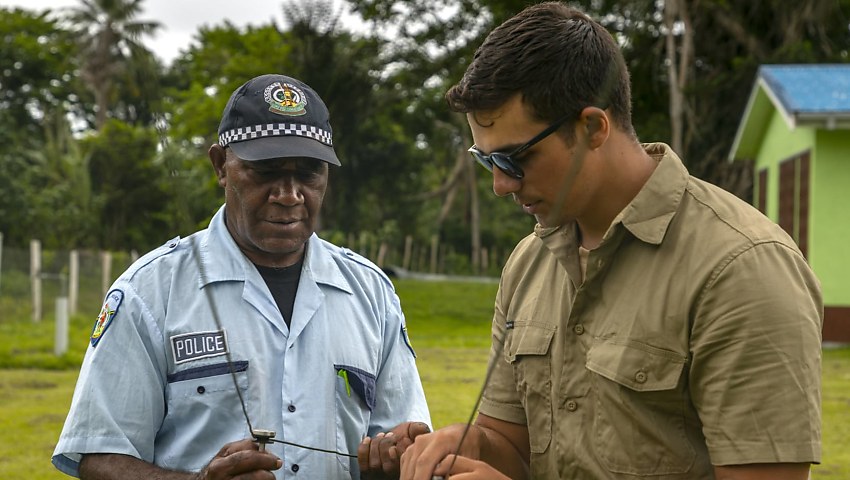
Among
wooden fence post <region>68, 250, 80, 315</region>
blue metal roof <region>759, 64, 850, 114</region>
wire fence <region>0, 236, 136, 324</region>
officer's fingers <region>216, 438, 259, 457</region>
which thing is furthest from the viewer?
wooden fence post <region>68, 250, 80, 315</region>

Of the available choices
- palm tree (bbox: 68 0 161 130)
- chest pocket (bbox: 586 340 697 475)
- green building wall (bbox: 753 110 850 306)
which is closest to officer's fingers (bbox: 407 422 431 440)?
chest pocket (bbox: 586 340 697 475)

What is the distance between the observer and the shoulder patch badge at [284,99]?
2.91 meters

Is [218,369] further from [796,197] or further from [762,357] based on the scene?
[796,197]

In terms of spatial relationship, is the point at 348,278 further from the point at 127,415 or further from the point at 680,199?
the point at 680,199

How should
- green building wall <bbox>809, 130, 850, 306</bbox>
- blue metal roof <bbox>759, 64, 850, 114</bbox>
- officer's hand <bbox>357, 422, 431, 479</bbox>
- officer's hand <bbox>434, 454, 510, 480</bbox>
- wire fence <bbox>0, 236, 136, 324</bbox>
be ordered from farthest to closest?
wire fence <bbox>0, 236, 136, 324</bbox> → green building wall <bbox>809, 130, 850, 306</bbox> → blue metal roof <bbox>759, 64, 850, 114</bbox> → officer's hand <bbox>357, 422, 431, 479</bbox> → officer's hand <bbox>434, 454, 510, 480</bbox>

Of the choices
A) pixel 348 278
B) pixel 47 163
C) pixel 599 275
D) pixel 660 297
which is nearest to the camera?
pixel 660 297

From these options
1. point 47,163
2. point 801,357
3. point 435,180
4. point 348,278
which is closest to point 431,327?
point 47,163

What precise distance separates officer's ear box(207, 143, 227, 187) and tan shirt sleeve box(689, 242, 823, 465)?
148 cm

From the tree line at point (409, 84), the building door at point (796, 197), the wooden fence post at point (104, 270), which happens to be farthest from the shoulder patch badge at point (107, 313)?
the wooden fence post at point (104, 270)

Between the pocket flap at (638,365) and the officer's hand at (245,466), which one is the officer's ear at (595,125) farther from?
the officer's hand at (245,466)

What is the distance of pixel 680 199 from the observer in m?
2.17

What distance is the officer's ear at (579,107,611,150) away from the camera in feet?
6.89

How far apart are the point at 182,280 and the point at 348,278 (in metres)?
0.51

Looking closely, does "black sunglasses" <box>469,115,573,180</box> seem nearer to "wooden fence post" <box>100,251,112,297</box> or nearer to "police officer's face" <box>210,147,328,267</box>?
"police officer's face" <box>210,147,328,267</box>
